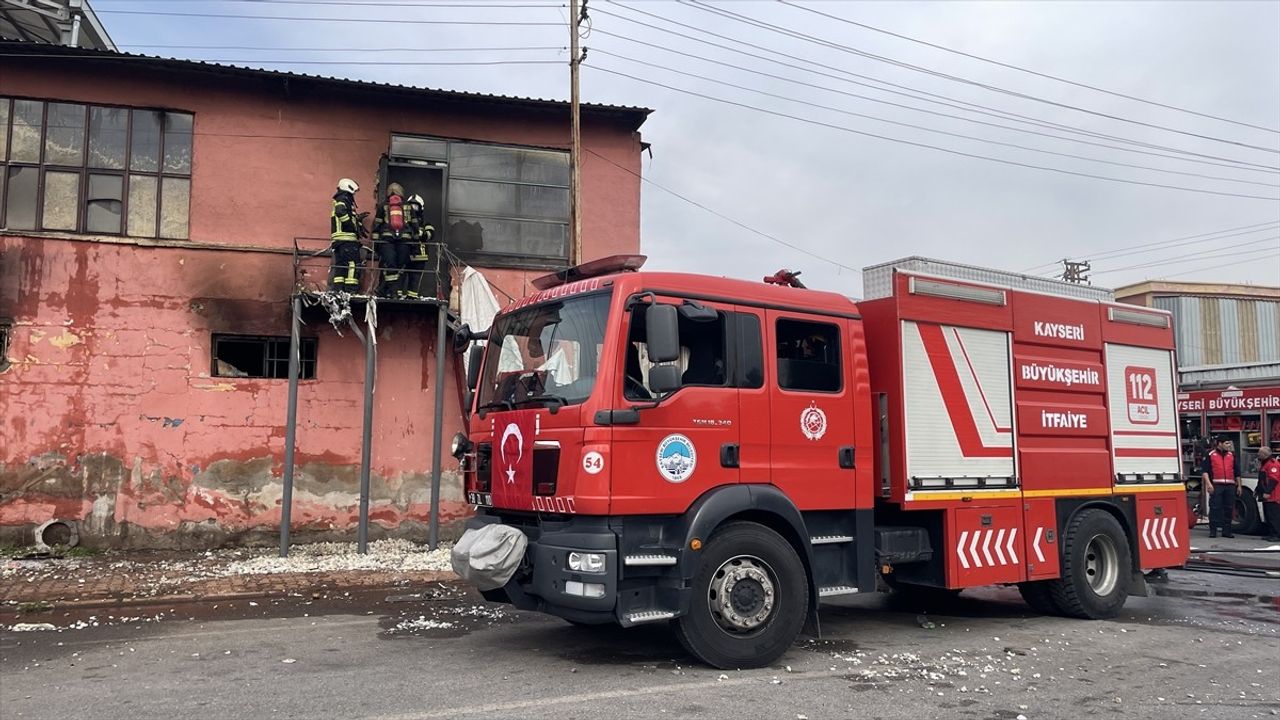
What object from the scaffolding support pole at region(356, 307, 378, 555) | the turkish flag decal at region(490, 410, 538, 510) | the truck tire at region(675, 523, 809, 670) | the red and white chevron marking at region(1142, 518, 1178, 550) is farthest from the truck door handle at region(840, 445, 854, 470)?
the scaffolding support pole at region(356, 307, 378, 555)

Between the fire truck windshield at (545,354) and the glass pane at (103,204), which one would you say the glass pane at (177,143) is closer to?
the glass pane at (103,204)

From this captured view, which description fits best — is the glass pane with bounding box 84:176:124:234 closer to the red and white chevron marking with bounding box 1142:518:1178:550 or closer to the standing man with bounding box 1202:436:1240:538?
the red and white chevron marking with bounding box 1142:518:1178:550

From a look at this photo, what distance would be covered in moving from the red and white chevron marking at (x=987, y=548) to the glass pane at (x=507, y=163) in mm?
8424

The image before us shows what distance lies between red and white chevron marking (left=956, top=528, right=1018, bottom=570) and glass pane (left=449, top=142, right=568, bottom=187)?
27.6 feet

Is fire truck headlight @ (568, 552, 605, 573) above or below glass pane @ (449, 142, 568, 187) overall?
below

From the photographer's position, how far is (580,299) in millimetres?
6324

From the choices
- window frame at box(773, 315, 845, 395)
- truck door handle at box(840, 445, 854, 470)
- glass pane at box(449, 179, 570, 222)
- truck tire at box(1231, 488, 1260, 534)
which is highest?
glass pane at box(449, 179, 570, 222)

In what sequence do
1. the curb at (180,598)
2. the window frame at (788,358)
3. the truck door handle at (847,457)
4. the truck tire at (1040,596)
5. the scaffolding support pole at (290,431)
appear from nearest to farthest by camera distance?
the window frame at (788,358), the truck door handle at (847,457), the truck tire at (1040,596), the curb at (180,598), the scaffolding support pole at (290,431)

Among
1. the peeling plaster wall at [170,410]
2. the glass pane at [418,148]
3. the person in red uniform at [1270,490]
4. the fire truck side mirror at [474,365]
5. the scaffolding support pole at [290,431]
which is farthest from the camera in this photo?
the person in red uniform at [1270,490]

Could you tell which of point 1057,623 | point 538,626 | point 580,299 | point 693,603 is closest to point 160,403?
point 538,626

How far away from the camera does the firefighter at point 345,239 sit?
11.4 metres

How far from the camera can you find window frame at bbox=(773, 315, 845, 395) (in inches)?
258

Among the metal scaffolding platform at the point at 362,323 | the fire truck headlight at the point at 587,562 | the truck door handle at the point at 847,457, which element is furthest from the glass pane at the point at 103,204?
the truck door handle at the point at 847,457

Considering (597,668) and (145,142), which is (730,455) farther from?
(145,142)
